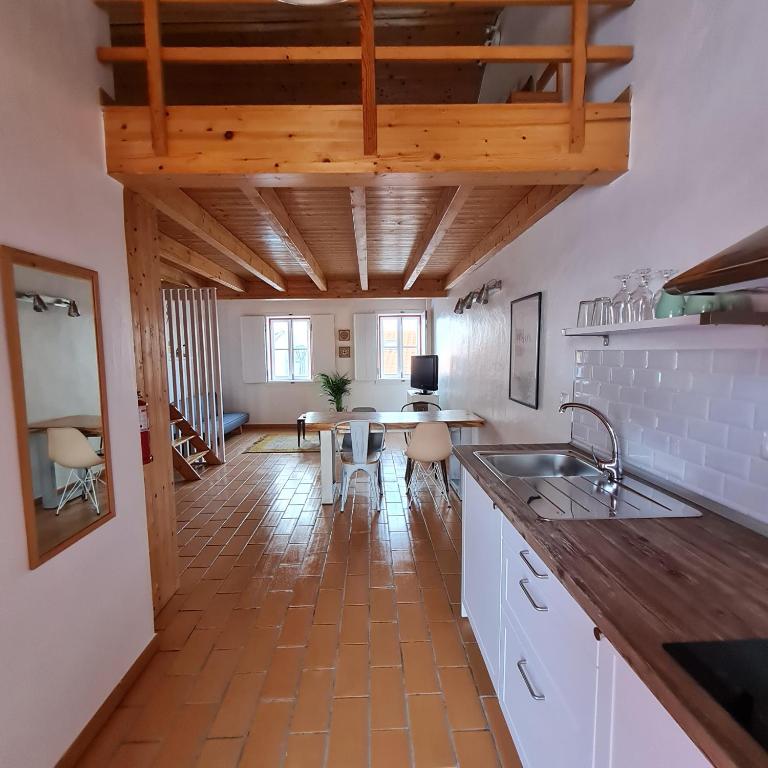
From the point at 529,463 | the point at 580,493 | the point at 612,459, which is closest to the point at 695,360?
the point at 612,459

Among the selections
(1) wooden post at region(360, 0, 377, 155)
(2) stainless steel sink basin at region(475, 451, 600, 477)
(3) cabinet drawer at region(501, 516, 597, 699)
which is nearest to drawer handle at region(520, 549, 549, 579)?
(3) cabinet drawer at region(501, 516, 597, 699)

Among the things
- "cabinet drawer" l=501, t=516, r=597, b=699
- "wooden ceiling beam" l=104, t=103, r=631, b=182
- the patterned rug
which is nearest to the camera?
"cabinet drawer" l=501, t=516, r=597, b=699

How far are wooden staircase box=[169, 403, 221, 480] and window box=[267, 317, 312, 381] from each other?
256 cm

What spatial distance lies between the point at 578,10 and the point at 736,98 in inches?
33.0

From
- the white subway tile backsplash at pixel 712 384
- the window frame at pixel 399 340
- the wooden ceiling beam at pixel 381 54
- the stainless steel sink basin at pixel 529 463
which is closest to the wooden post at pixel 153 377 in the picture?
the wooden ceiling beam at pixel 381 54

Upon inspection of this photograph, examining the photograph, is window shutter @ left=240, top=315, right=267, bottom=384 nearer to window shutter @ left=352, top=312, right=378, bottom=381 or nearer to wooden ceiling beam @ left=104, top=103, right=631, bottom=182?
window shutter @ left=352, top=312, right=378, bottom=381

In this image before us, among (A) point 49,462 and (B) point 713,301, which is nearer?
(B) point 713,301

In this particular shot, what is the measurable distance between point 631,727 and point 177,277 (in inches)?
219

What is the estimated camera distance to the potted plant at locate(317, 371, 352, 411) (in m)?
7.41

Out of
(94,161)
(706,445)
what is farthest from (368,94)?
(706,445)

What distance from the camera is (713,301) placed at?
1222mm

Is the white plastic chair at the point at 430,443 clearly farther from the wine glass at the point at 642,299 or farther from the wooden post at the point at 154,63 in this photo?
the wooden post at the point at 154,63

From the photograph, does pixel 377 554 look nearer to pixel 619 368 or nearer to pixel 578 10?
pixel 619 368

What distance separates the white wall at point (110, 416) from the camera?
125cm
